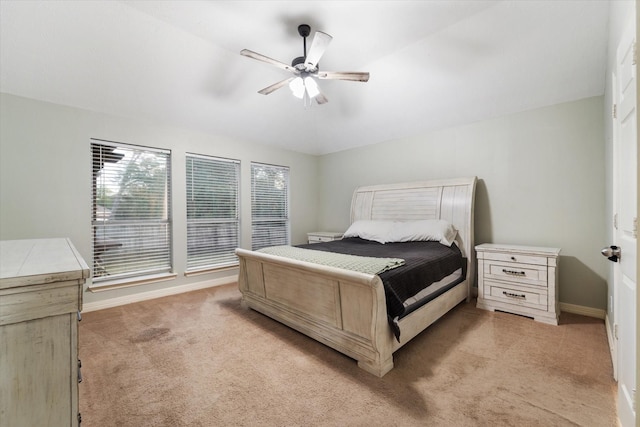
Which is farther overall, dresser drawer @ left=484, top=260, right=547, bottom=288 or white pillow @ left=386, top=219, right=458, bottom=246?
white pillow @ left=386, top=219, right=458, bottom=246

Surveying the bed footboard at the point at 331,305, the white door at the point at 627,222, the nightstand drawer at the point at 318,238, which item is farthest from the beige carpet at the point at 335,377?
the nightstand drawer at the point at 318,238

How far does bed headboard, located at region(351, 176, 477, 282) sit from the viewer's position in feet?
11.1

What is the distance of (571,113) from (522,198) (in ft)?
3.26

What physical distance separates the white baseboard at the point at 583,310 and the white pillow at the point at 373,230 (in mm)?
2018

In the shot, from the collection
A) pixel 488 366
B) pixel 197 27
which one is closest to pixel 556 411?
pixel 488 366

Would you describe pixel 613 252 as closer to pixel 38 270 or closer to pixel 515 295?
pixel 515 295

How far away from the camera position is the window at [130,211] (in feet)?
10.7

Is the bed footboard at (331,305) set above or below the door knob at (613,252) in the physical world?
below

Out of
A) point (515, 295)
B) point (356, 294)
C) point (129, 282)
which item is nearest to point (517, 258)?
point (515, 295)

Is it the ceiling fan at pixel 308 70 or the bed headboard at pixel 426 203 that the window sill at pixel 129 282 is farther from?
Result: the bed headboard at pixel 426 203

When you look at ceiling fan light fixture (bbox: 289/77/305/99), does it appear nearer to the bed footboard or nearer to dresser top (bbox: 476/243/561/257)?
the bed footboard

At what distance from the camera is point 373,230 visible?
384 cm

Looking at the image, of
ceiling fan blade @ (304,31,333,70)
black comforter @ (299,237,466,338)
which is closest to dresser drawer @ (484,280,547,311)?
black comforter @ (299,237,466,338)

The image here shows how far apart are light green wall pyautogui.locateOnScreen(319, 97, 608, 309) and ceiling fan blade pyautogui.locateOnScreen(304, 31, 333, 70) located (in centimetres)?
240
